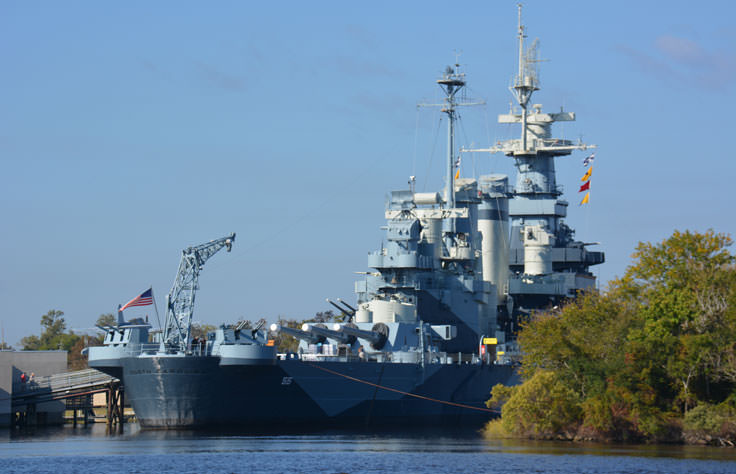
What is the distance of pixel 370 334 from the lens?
65.2 m

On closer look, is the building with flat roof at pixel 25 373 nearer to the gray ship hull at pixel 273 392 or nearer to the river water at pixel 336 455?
the gray ship hull at pixel 273 392

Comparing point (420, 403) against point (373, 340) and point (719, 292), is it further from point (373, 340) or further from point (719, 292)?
point (719, 292)

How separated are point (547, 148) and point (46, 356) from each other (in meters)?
34.9

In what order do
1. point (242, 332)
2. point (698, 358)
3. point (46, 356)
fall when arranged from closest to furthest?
point (698, 358)
point (242, 332)
point (46, 356)

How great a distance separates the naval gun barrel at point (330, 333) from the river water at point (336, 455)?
20.7ft

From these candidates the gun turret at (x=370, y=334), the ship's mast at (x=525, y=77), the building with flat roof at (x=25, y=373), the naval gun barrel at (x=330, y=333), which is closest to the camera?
the naval gun barrel at (x=330, y=333)

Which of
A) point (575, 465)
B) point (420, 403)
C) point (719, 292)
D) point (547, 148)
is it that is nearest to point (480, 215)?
point (547, 148)

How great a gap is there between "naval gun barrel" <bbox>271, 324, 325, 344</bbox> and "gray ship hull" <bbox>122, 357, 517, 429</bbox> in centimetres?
180

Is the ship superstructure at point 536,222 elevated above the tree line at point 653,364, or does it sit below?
above

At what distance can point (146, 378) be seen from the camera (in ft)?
193

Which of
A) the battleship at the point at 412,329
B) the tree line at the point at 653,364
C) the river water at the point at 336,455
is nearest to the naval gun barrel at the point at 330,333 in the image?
the battleship at the point at 412,329

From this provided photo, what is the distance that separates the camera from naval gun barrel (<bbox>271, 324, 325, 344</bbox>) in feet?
197

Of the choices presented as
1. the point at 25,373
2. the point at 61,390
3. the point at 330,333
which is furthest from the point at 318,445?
the point at 25,373

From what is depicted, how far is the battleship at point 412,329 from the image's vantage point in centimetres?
5878
